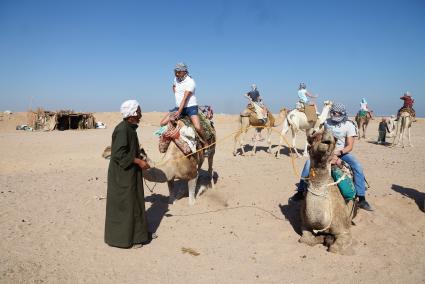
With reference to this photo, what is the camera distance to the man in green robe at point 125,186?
17.0 feet

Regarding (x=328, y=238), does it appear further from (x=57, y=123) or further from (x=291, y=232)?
(x=57, y=123)

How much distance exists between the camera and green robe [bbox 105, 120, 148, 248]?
5.21 meters

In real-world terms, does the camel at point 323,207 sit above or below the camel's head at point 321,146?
below

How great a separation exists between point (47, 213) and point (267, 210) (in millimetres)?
4362

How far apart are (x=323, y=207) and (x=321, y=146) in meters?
0.99

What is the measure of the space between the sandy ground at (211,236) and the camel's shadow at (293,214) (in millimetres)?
20

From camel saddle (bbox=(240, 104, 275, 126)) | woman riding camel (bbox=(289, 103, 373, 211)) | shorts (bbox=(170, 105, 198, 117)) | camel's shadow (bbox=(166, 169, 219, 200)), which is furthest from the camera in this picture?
camel saddle (bbox=(240, 104, 275, 126))

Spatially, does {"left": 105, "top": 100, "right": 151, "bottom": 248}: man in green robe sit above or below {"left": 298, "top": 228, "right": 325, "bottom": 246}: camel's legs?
above

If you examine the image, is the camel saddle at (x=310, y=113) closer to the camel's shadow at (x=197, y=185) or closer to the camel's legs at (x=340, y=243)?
the camel's shadow at (x=197, y=185)

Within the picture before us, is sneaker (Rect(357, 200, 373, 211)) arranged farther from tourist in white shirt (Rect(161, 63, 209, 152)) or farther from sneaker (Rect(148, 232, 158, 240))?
sneaker (Rect(148, 232, 158, 240))

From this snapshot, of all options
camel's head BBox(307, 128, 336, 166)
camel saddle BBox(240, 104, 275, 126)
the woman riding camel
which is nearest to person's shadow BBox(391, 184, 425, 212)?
the woman riding camel

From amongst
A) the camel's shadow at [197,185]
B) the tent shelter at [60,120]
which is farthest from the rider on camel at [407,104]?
the tent shelter at [60,120]

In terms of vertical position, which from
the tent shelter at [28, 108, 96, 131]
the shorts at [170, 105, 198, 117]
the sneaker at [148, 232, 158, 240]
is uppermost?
the shorts at [170, 105, 198, 117]

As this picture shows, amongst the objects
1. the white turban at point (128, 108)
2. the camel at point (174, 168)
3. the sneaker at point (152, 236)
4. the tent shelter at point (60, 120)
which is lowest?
the tent shelter at point (60, 120)
